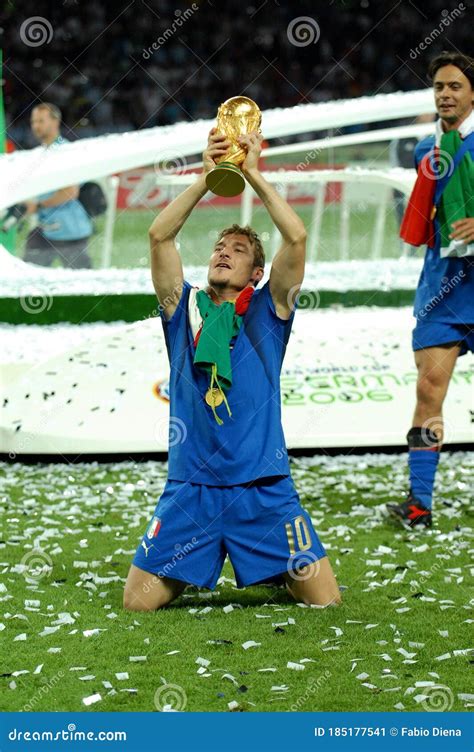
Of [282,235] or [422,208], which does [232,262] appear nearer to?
[282,235]

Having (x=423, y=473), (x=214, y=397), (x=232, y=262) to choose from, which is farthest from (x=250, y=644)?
(x=423, y=473)

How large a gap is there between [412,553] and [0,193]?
3.72 m

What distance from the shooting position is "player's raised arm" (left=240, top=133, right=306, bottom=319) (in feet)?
12.9

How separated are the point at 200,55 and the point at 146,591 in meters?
17.6

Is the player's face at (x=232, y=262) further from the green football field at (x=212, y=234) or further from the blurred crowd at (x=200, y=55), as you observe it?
the blurred crowd at (x=200, y=55)

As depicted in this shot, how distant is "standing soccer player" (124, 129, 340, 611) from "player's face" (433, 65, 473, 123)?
147 cm

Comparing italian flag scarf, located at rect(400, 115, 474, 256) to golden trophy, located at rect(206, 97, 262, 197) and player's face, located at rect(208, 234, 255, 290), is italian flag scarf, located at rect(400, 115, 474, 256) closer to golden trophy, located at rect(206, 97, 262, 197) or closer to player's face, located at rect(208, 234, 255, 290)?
player's face, located at rect(208, 234, 255, 290)

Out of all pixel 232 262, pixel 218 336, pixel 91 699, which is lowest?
pixel 91 699

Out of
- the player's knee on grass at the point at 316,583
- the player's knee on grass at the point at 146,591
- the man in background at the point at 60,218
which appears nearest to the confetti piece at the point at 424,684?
the player's knee on grass at the point at 316,583

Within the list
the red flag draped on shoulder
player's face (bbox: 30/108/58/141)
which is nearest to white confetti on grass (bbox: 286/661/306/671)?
the red flag draped on shoulder

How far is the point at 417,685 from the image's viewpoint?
3377 mm

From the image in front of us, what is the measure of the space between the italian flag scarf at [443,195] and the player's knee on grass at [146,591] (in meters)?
1.93

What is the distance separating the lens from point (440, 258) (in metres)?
5.31

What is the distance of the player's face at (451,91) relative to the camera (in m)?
5.20
